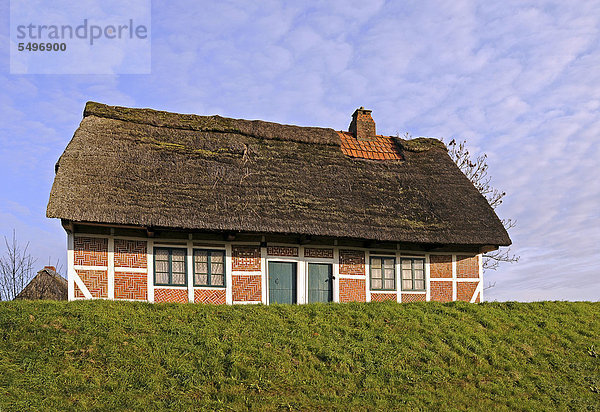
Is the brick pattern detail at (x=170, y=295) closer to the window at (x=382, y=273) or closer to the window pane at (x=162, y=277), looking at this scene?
the window pane at (x=162, y=277)

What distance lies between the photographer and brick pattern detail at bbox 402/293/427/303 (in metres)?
19.3

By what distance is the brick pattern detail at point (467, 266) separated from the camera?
2012 centimetres

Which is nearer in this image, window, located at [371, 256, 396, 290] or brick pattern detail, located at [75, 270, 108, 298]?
brick pattern detail, located at [75, 270, 108, 298]

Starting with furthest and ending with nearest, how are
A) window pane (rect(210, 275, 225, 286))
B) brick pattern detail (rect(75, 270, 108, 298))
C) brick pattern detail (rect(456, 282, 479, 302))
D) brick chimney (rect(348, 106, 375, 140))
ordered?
brick chimney (rect(348, 106, 375, 140)), brick pattern detail (rect(456, 282, 479, 302)), window pane (rect(210, 275, 225, 286)), brick pattern detail (rect(75, 270, 108, 298))

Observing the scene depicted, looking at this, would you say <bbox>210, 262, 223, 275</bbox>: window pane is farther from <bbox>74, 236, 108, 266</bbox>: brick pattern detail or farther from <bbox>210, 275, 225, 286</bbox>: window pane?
<bbox>74, 236, 108, 266</bbox>: brick pattern detail

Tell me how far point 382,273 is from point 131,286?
7690mm

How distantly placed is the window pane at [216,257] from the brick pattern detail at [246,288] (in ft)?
2.09

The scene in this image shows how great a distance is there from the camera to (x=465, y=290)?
20.1 metres

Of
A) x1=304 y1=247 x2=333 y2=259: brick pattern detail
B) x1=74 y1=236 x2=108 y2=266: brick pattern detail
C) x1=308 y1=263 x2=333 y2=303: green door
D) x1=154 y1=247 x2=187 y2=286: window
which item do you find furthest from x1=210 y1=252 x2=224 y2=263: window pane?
x1=74 y1=236 x2=108 y2=266: brick pattern detail

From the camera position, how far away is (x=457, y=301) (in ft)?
61.2

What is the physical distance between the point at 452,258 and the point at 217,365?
395 inches

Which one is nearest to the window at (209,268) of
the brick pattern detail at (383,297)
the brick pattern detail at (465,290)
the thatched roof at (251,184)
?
the thatched roof at (251,184)

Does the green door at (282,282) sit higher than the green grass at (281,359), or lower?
higher

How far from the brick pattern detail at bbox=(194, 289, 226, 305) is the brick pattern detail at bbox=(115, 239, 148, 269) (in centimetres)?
166
